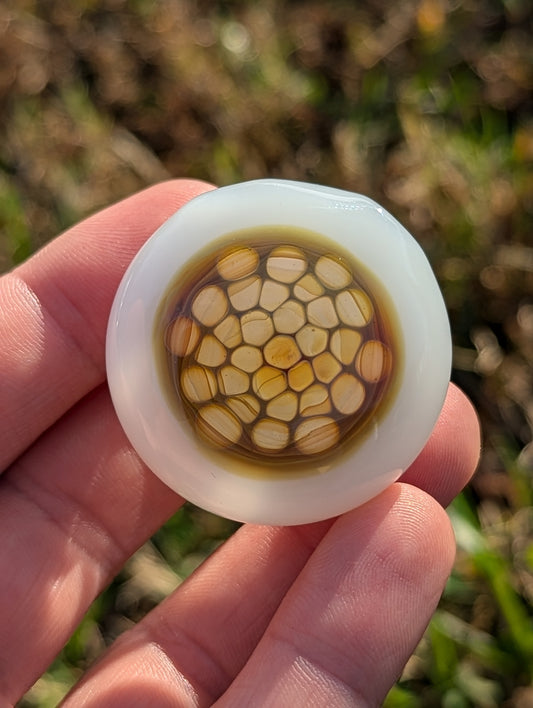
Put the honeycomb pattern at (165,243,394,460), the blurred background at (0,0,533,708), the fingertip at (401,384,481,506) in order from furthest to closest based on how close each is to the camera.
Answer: the blurred background at (0,0,533,708) < the fingertip at (401,384,481,506) < the honeycomb pattern at (165,243,394,460)

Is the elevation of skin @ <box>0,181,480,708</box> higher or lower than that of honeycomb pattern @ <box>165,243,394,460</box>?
lower

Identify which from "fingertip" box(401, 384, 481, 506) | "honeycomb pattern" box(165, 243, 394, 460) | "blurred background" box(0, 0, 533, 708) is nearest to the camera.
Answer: "honeycomb pattern" box(165, 243, 394, 460)

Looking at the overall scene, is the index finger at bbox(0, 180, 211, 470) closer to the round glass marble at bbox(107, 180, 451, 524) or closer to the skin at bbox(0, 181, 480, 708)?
the skin at bbox(0, 181, 480, 708)

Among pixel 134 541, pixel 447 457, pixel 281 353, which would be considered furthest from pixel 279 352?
pixel 134 541

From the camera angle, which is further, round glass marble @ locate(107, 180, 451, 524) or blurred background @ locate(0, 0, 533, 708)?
blurred background @ locate(0, 0, 533, 708)

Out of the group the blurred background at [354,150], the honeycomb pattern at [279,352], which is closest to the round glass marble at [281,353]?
the honeycomb pattern at [279,352]

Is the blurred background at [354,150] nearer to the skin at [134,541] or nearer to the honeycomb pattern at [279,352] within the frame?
the skin at [134,541]

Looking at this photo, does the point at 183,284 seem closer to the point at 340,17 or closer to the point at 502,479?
the point at 502,479

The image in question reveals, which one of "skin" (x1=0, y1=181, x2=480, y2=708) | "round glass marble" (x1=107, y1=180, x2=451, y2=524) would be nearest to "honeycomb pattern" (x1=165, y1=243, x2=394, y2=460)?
"round glass marble" (x1=107, y1=180, x2=451, y2=524)
